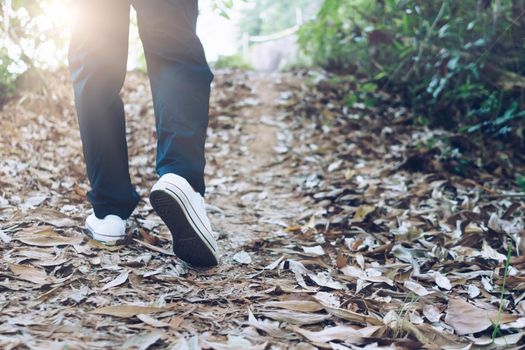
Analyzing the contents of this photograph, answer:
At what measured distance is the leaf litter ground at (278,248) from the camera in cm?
121

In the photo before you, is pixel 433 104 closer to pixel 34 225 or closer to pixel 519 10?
pixel 519 10

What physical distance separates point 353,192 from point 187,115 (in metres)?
1.50

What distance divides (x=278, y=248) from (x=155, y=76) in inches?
31.3

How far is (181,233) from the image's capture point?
1488 millimetres

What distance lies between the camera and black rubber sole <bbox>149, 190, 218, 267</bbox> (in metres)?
1.42

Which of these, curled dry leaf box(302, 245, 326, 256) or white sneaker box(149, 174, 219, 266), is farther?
curled dry leaf box(302, 245, 326, 256)

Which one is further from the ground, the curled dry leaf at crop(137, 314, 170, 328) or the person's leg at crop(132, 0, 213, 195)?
the person's leg at crop(132, 0, 213, 195)

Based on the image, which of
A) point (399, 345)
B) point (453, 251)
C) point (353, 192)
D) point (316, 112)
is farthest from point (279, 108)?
point (399, 345)

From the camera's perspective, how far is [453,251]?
Result: 198cm

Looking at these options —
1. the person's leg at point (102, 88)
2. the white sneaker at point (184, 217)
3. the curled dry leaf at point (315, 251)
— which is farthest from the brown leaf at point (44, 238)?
the curled dry leaf at point (315, 251)

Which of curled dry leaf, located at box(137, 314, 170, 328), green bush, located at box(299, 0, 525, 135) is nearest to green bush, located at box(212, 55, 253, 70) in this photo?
green bush, located at box(299, 0, 525, 135)

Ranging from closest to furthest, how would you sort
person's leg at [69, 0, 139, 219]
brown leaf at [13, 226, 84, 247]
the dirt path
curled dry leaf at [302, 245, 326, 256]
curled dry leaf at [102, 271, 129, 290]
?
curled dry leaf at [102, 271, 129, 290], person's leg at [69, 0, 139, 219], brown leaf at [13, 226, 84, 247], curled dry leaf at [302, 245, 326, 256], the dirt path

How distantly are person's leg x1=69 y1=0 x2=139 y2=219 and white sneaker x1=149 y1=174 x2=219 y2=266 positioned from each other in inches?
11.0

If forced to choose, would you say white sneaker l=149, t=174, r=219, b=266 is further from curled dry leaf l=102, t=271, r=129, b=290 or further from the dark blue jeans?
curled dry leaf l=102, t=271, r=129, b=290
